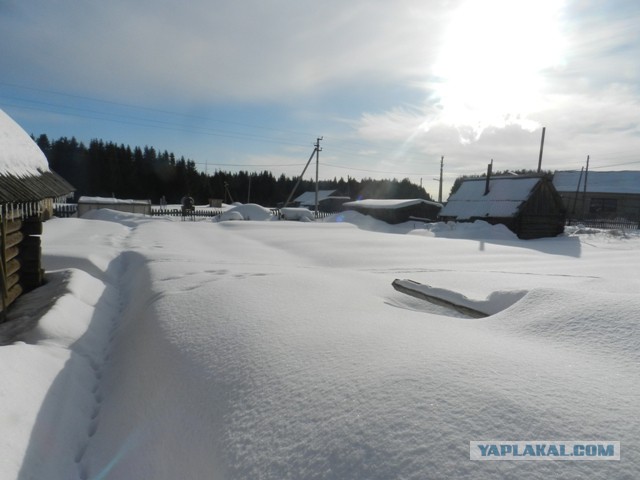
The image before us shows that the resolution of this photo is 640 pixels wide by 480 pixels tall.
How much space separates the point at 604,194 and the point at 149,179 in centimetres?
6973

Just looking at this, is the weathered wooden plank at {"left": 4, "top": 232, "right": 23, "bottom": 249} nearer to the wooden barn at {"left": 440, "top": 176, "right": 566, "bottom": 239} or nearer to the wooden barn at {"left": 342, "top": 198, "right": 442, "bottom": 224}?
the wooden barn at {"left": 440, "top": 176, "right": 566, "bottom": 239}

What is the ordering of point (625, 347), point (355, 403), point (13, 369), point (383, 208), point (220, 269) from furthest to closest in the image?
1. point (383, 208)
2. point (220, 269)
3. point (13, 369)
4. point (625, 347)
5. point (355, 403)

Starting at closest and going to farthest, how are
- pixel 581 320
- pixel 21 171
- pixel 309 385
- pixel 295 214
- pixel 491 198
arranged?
pixel 309 385
pixel 581 320
pixel 21 171
pixel 491 198
pixel 295 214

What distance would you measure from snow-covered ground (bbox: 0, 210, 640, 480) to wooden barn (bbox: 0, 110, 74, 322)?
3.47 ft

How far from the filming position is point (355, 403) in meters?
2.25

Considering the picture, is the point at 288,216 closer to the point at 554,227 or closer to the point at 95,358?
the point at 554,227

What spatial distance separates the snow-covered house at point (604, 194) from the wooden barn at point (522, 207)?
19.7 meters

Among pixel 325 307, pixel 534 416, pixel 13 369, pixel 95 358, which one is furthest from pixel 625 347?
pixel 95 358

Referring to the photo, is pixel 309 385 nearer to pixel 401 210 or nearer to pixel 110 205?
pixel 401 210

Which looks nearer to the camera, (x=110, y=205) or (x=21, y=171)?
(x=21, y=171)

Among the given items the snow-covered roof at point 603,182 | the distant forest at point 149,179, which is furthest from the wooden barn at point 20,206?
the distant forest at point 149,179

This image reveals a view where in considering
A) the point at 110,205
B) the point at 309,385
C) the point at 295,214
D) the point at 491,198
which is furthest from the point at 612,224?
the point at 110,205

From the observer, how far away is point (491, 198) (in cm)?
2678

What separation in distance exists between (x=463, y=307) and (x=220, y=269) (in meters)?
4.85
